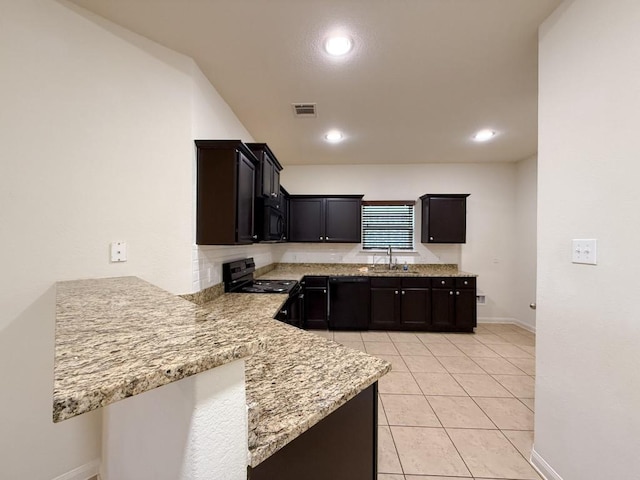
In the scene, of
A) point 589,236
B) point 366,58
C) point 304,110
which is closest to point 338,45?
point 366,58

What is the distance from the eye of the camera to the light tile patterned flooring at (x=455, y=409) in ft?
5.52

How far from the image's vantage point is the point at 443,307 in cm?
405

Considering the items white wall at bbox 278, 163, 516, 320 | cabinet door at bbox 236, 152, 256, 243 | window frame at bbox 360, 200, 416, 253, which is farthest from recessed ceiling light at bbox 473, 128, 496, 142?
cabinet door at bbox 236, 152, 256, 243

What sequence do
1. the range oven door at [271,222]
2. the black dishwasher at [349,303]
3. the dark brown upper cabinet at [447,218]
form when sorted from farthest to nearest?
the dark brown upper cabinet at [447,218]
the black dishwasher at [349,303]
the range oven door at [271,222]

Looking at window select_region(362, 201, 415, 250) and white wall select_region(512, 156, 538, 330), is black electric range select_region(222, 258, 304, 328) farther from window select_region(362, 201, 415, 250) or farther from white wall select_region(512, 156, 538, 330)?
white wall select_region(512, 156, 538, 330)

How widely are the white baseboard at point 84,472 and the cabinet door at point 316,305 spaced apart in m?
2.76

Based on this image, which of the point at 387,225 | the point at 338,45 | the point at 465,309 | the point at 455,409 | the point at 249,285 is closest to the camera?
the point at 338,45

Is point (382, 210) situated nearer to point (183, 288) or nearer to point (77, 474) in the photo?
point (183, 288)

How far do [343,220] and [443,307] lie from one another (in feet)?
6.67

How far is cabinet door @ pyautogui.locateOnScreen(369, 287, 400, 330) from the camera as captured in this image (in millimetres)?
4102

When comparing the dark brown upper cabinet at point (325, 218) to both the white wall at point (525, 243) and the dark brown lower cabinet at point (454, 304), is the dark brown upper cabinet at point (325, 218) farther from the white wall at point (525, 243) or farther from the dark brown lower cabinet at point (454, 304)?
the white wall at point (525, 243)

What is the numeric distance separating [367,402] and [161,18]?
2.36 m

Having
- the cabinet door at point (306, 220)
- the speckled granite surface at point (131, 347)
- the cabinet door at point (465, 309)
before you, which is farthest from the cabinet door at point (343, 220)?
the speckled granite surface at point (131, 347)

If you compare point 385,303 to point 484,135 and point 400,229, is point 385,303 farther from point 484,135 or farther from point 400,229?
point 484,135
